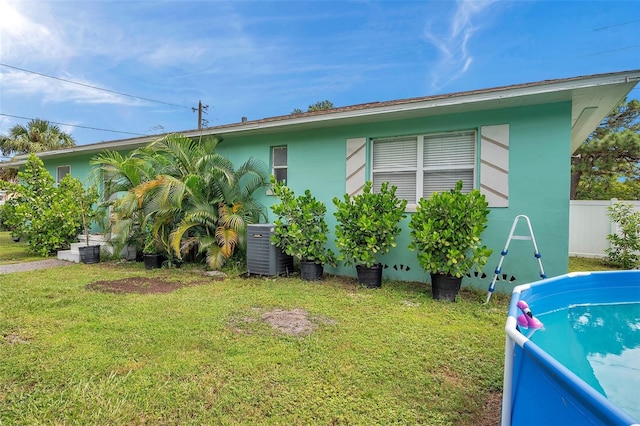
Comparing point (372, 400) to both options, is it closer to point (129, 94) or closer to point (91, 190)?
point (91, 190)

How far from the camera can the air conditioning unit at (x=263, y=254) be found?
6.18 metres

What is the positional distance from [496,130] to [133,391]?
5867mm

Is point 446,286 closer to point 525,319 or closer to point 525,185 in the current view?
point 525,185

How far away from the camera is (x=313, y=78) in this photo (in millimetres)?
16734

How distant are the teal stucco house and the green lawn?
4.14 feet

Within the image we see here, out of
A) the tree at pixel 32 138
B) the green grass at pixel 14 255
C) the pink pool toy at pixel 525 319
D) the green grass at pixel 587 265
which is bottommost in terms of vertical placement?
the green grass at pixel 14 255

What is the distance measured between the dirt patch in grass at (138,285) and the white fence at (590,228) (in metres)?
10.2

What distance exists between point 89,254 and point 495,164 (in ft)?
30.7

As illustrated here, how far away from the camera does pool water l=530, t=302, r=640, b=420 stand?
2781mm

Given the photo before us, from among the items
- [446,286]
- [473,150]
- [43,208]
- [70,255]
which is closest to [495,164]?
[473,150]

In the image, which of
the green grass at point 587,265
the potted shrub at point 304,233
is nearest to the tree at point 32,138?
the potted shrub at point 304,233

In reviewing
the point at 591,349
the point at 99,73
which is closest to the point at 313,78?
the point at 99,73

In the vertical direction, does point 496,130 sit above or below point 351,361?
above

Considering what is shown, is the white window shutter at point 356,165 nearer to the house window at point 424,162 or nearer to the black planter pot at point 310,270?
the house window at point 424,162
